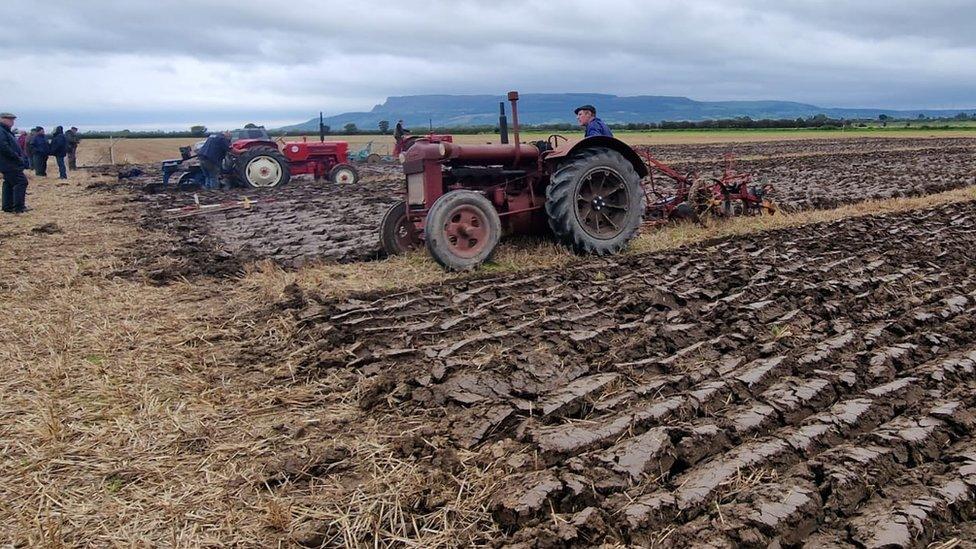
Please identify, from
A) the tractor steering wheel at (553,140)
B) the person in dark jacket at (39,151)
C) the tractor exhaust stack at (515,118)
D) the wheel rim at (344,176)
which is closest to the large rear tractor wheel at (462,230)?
the tractor exhaust stack at (515,118)

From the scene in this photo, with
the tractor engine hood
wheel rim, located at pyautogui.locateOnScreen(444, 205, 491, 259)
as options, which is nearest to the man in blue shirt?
the tractor engine hood

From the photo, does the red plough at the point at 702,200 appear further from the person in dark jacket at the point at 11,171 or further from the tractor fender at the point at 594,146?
the person in dark jacket at the point at 11,171

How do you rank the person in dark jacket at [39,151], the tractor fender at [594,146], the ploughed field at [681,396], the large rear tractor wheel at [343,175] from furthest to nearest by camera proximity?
the person in dark jacket at [39,151], the large rear tractor wheel at [343,175], the tractor fender at [594,146], the ploughed field at [681,396]

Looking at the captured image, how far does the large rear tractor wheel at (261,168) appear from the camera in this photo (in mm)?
15406

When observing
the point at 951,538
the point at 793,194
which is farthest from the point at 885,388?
the point at 793,194

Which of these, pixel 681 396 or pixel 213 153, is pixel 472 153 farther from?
pixel 213 153

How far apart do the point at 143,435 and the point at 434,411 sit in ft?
4.39

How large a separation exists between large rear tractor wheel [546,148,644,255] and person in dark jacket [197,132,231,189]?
11.0 meters

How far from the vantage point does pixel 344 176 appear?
56.2 ft

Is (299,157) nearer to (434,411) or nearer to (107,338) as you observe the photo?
(107,338)

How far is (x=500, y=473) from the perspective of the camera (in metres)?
2.86

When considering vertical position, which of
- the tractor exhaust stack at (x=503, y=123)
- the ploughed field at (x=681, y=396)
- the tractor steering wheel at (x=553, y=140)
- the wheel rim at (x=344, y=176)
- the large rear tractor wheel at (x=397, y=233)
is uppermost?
the tractor exhaust stack at (x=503, y=123)

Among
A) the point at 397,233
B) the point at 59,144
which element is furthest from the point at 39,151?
A: the point at 397,233

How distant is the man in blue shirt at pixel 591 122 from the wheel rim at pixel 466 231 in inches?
65.3
